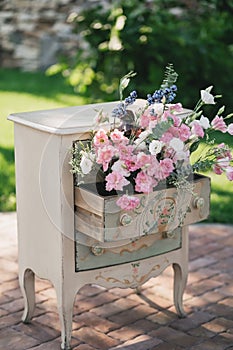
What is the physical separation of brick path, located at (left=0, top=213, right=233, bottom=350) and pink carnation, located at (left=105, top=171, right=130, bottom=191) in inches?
33.9

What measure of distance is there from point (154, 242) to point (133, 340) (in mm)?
459

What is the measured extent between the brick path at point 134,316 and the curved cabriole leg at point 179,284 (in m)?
0.05

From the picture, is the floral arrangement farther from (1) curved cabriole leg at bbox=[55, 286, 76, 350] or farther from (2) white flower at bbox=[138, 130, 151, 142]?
(1) curved cabriole leg at bbox=[55, 286, 76, 350]

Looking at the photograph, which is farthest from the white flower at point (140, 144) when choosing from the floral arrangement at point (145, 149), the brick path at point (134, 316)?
the brick path at point (134, 316)

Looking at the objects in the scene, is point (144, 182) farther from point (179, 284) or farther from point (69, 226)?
point (179, 284)

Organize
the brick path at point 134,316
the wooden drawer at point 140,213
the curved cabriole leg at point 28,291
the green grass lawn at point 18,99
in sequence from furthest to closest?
the green grass lawn at point 18,99 < the curved cabriole leg at point 28,291 < the brick path at point 134,316 < the wooden drawer at point 140,213

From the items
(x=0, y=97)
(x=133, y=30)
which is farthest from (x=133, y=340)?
(x=0, y=97)

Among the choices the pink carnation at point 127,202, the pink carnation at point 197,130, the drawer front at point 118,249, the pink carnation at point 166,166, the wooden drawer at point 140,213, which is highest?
the pink carnation at point 197,130

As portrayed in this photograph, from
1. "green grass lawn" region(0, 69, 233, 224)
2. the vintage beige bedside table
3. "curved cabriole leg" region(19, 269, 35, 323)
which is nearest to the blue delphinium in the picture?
the vintage beige bedside table

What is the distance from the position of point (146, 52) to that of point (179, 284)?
416 centimetres

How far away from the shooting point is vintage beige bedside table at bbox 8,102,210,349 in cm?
301

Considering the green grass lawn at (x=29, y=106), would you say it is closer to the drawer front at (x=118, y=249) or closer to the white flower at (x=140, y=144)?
the drawer front at (x=118, y=249)

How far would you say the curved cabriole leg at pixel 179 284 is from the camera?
355cm

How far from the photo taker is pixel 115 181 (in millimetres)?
2814
